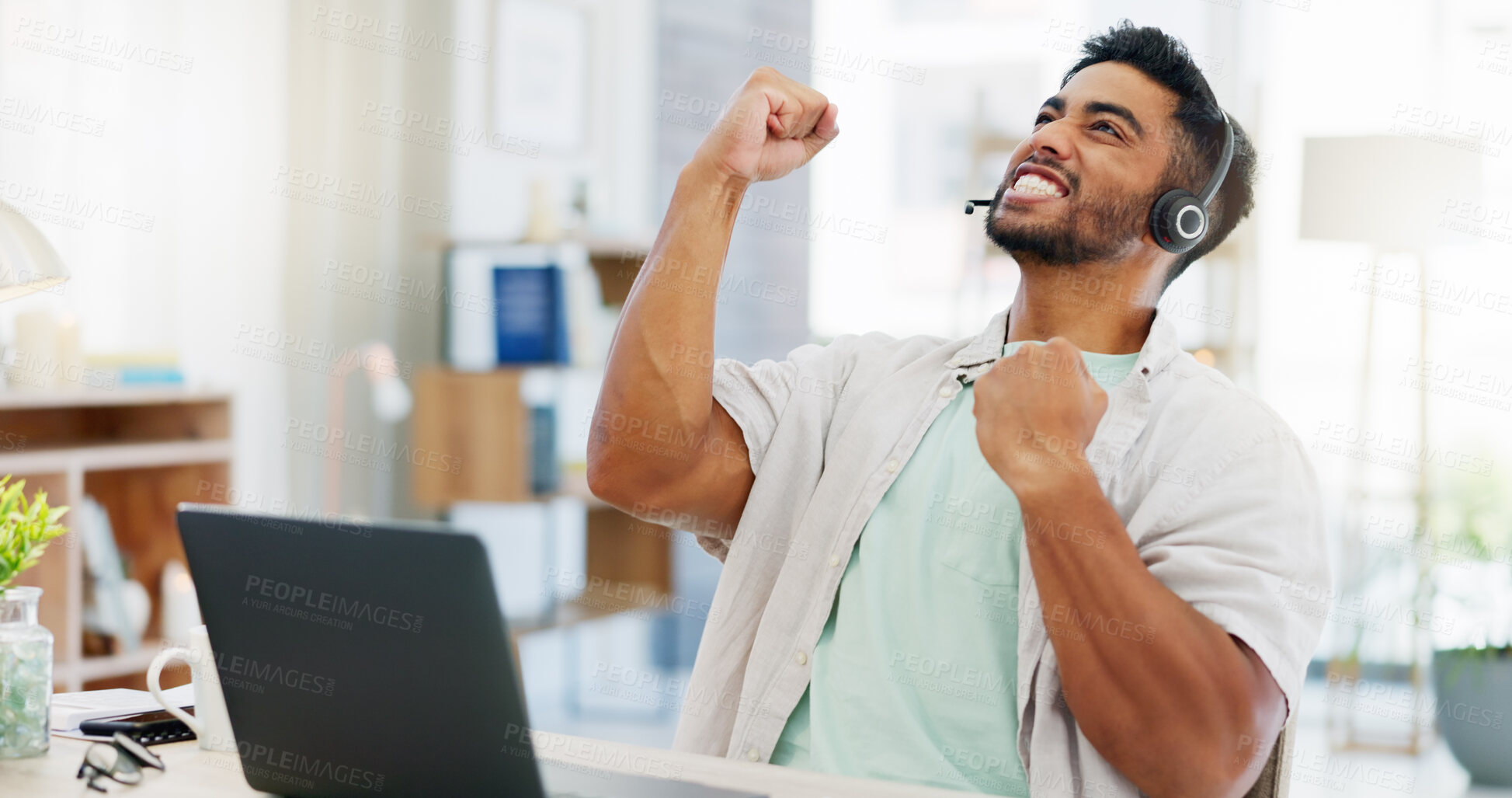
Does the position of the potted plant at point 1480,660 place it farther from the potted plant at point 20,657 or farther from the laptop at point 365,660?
the potted plant at point 20,657

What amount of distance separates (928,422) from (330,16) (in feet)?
9.71

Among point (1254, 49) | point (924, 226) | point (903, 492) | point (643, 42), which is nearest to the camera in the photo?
point (903, 492)

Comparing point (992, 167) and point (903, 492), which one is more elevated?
point (992, 167)

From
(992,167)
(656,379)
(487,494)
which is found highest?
(992,167)

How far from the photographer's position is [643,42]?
4.21 meters

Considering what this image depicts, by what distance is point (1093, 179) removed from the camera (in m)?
1.47

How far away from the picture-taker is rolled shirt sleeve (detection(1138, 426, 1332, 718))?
44.5 inches

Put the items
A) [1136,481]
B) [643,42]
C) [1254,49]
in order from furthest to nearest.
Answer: [643,42] < [1254,49] < [1136,481]

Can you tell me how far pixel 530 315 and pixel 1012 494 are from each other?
2.45 m

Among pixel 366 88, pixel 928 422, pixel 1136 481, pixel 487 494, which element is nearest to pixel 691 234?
pixel 928 422

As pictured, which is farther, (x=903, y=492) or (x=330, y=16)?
(x=330, y=16)

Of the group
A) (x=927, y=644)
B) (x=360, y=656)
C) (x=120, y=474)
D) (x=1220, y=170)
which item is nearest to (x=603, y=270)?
(x=120, y=474)

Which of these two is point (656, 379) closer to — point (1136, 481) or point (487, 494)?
point (1136, 481)

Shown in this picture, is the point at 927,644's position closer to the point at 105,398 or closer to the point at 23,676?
the point at 23,676
